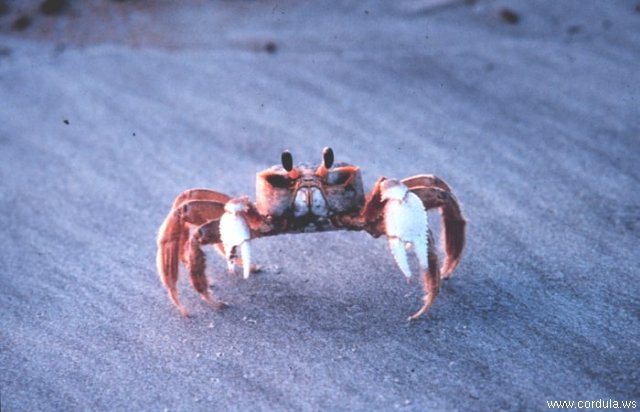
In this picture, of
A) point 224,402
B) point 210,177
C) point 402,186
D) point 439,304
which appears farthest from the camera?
point 210,177

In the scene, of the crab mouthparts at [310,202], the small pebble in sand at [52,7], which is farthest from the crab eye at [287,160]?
the small pebble in sand at [52,7]

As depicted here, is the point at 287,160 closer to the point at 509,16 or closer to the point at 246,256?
the point at 246,256

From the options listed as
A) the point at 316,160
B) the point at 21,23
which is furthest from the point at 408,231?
the point at 21,23

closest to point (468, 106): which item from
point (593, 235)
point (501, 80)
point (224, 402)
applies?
point (501, 80)

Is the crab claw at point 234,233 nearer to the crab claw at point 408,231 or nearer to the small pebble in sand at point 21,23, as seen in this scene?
the crab claw at point 408,231

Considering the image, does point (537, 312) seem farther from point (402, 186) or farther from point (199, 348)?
point (199, 348)

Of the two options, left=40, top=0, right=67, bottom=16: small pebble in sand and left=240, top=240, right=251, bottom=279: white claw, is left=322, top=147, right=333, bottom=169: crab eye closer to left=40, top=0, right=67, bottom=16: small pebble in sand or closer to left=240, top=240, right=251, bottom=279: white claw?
left=240, top=240, right=251, bottom=279: white claw

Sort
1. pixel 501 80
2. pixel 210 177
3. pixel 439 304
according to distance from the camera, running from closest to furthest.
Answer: pixel 439 304 < pixel 210 177 < pixel 501 80
